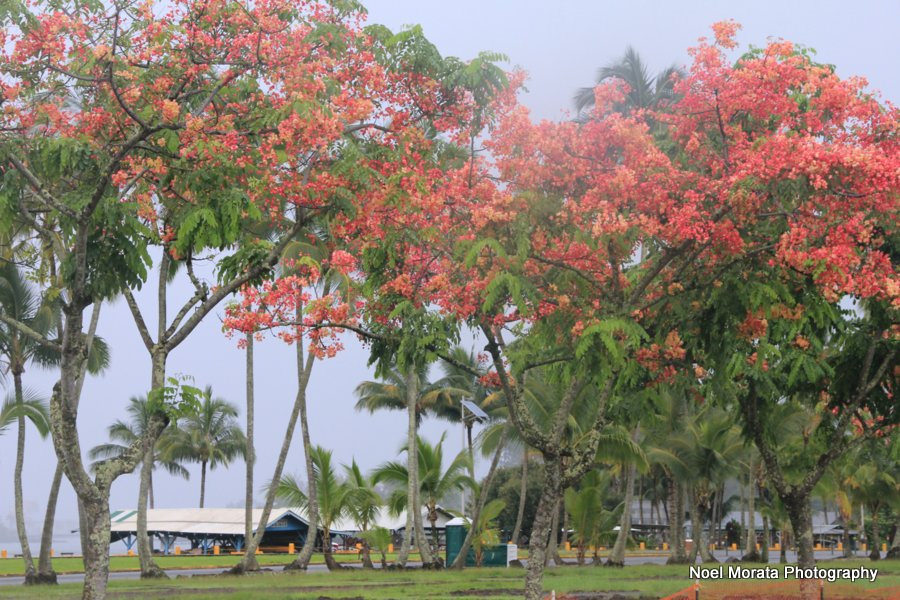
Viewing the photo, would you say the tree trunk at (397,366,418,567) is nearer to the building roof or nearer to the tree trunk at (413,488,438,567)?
the tree trunk at (413,488,438,567)

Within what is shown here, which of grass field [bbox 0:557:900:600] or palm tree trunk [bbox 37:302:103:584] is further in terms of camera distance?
palm tree trunk [bbox 37:302:103:584]

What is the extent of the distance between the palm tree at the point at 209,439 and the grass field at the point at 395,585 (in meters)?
40.6

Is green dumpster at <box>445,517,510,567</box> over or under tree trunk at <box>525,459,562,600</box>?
under

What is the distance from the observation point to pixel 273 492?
112 feet

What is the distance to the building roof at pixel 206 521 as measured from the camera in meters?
55.2

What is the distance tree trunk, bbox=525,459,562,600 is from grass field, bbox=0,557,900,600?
525 cm

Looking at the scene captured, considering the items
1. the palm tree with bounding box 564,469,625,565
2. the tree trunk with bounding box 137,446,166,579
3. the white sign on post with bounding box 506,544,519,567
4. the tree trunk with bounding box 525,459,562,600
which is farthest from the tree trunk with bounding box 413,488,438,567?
the tree trunk with bounding box 525,459,562,600

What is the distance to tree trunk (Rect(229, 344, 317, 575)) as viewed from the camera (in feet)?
107

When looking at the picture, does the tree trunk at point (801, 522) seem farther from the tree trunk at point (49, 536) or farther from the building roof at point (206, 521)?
the building roof at point (206, 521)

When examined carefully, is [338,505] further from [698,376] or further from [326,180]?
[326,180]

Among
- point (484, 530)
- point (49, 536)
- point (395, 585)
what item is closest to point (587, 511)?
point (484, 530)

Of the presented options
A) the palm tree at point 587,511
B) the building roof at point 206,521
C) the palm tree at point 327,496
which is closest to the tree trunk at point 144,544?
the palm tree at point 327,496

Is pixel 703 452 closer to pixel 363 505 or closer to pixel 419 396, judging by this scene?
pixel 363 505

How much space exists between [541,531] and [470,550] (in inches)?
860
